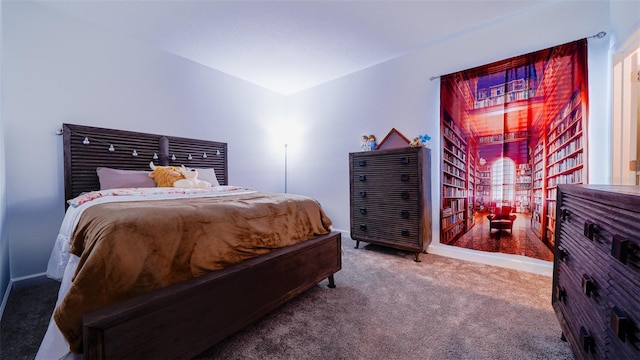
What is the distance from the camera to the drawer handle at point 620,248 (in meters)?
0.66

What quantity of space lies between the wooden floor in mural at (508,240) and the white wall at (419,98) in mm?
74

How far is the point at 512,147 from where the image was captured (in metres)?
2.27

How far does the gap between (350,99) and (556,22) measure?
215 centimetres

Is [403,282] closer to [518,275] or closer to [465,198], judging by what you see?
[518,275]

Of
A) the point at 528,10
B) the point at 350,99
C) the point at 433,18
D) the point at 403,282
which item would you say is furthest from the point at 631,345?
the point at 350,99

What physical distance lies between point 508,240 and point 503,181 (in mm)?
584

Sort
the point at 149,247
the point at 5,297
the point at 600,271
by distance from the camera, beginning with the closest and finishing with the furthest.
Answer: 1. the point at 600,271
2. the point at 149,247
3. the point at 5,297

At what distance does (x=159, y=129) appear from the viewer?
2.81 meters

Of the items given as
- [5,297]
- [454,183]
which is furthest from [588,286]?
[5,297]

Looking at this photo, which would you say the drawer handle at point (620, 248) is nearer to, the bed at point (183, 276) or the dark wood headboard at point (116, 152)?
the bed at point (183, 276)

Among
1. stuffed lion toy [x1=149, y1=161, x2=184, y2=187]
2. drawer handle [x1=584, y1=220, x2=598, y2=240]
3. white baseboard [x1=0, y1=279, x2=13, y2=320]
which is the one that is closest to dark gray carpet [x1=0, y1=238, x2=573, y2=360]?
white baseboard [x1=0, y1=279, x2=13, y2=320]

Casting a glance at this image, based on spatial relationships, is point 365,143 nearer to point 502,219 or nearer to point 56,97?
point 502,219

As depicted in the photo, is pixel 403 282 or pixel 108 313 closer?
pixel 108 313

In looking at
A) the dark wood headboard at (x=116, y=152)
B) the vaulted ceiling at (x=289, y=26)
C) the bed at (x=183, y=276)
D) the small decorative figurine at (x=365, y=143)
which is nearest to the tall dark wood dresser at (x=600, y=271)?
the bed at (x=183, y=276)
